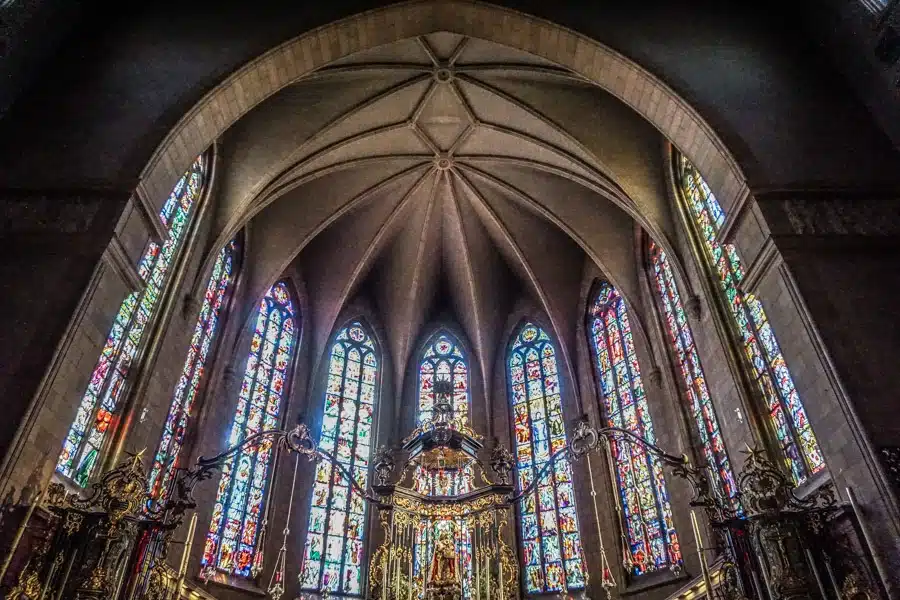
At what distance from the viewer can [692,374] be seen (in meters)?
13.7

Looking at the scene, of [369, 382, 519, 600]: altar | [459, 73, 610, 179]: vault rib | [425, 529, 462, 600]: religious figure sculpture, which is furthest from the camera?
[459, 73, 610, 179]: vault rib

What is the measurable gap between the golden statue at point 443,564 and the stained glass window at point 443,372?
7.87 m

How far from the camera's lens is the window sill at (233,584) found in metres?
12.9

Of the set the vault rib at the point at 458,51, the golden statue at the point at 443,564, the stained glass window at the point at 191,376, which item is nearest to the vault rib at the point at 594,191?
the vault rib at the point at 458,51

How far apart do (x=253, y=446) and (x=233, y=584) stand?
10.5 ft

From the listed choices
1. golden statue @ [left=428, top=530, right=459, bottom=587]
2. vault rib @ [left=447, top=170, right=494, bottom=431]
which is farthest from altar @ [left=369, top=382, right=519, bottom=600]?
vault rib @ [left=447, top=170, right=494, bottom=431]

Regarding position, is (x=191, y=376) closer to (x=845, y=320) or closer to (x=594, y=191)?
(x=594, y=191)

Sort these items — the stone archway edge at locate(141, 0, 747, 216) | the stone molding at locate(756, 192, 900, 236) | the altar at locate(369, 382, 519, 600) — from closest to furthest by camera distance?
1. the stone molding at locate(756, 192, 900, 236)
2. the stone archway edge at locate(141, 0, 747, 216)
3. the altar at locate(369, 382, 519, 600)

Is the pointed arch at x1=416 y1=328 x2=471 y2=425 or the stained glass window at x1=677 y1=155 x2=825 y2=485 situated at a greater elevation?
the pointed arch at x1=416 y1=328 x2=471 y2=425

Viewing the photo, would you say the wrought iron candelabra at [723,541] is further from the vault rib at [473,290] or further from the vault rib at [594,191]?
the vault rib at [473,290]

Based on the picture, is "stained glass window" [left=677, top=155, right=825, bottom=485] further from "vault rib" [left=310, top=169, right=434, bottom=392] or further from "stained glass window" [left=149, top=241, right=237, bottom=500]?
"stained glass window" [left=149, top=241, right=237, bottom=500]

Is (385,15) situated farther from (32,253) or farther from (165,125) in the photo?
(32,253)

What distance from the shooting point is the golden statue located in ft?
32.5

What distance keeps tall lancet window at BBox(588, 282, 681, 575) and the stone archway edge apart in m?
6.84
